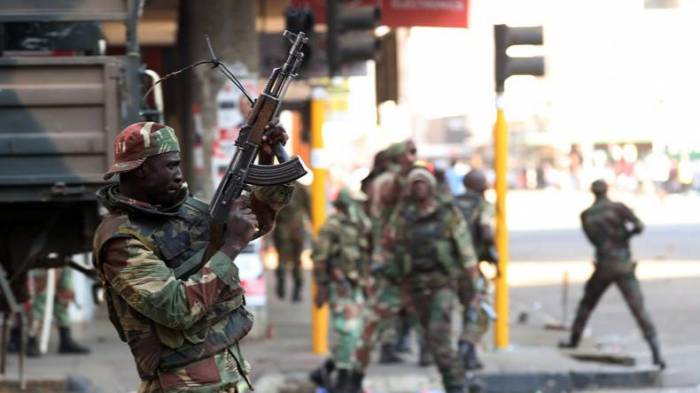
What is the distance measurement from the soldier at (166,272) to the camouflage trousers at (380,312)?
16.1 ft

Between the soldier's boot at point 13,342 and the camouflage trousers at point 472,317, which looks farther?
the soldier's boot at point 13,342

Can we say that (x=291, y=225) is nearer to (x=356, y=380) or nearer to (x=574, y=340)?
(x=574, y=340)

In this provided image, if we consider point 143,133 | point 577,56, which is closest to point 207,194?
point 143,133

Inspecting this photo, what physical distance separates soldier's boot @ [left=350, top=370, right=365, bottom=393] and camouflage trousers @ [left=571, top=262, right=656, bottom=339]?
9.22 ft

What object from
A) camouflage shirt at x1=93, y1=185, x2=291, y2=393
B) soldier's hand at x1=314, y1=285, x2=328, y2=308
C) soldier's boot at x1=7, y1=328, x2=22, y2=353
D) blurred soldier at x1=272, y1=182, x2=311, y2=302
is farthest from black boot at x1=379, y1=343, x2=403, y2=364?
camouflage shirt at x1=93, y1=185, x2=291, y2=393

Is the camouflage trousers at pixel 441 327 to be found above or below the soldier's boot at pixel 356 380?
above

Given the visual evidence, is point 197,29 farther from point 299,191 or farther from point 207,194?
point 299,191

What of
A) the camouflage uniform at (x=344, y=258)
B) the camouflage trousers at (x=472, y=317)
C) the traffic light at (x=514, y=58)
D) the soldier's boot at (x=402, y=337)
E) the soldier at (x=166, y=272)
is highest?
the traffic light at (x=514, y=58)

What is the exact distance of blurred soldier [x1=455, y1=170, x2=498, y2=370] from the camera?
11.5m

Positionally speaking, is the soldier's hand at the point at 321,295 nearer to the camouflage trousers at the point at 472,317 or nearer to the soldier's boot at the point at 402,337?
the camouflage trousers at the point at 472,317

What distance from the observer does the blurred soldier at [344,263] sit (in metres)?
10.6

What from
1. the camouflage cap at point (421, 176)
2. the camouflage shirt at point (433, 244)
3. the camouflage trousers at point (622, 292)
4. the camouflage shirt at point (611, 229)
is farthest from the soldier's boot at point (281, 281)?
the camouflage cap at point (421, 176)

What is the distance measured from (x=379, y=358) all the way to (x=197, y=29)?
3382 millimetres

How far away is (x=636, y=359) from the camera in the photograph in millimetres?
12422
